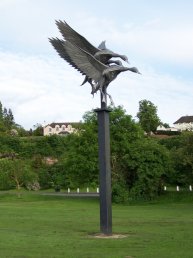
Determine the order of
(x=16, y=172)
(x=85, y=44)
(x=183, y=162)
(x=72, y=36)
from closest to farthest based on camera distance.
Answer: (x=72, y=36)
(x=85, y=44)
(x=183, y=162)
(x=16, y=172)

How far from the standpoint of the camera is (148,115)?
86.4m

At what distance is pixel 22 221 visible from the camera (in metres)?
23.7

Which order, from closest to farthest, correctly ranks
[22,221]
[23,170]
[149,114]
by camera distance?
[22,221], [23,170], [149,114]

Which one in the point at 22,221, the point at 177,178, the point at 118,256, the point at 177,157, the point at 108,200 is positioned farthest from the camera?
the point at 177,178

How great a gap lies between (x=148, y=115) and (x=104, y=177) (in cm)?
6952

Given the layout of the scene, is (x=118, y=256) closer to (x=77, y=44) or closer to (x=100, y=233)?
(x=100, y=233)

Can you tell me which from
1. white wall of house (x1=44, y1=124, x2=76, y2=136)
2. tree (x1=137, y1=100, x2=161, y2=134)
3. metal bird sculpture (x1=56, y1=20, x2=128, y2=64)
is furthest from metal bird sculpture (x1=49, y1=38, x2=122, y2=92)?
white wall of house (x1=44, y1=124, x2=76, y2=136)

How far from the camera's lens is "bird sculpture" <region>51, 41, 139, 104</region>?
1827cm

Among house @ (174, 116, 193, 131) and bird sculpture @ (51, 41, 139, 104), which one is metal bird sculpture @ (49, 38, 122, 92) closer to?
bird sculpture @ (51, 41, 139, 104)

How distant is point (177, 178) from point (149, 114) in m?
39.3

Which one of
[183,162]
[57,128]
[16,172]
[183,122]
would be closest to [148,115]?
[16,172]

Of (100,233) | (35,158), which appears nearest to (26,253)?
(100,233)

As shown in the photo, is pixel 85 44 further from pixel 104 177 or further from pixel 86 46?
pixel 104 177

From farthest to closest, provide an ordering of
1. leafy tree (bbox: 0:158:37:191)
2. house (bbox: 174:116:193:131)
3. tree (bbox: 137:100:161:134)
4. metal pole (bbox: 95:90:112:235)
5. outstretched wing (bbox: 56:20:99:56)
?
house (bbox: 174:116:193:131) < tree (bbox: 137:100:161:134) < leafy tree (bbox: 0:158:37:191) < outstretched wing (bbox: 56:20:99:56) < metal pole (bbox: 95:90:112:235)
